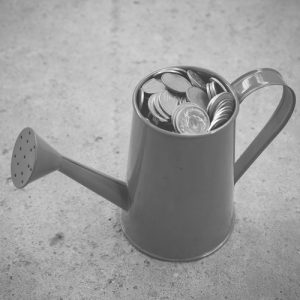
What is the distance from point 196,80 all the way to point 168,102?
8 centimetres

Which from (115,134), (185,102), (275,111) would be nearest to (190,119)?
(185,102)

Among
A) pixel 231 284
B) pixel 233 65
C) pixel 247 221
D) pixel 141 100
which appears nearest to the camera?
pixel 141 100

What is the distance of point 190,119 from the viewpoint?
83cm

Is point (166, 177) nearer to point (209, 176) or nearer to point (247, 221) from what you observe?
point (209, 176)

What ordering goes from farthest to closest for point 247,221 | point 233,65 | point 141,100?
point 233,65 → point 247,221 → point 141,100

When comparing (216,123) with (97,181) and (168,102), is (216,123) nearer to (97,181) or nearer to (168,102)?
(168,102)

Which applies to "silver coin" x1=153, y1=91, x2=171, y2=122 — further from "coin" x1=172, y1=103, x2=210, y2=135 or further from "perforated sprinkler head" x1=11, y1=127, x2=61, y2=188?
"perforated sprinkler head" x1=11, y1=127, x2=61, y2=188

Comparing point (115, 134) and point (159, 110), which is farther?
point (115, 134)

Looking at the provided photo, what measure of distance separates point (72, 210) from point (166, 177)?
348mm

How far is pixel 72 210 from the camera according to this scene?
1.13 metres

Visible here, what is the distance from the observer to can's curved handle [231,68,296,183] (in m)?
0.85

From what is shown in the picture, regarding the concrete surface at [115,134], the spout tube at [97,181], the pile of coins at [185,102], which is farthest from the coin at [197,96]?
the concrete surface at [115,134]

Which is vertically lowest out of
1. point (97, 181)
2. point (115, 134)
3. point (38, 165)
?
point (115, 134)

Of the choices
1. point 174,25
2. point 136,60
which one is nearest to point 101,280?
point 136,60
